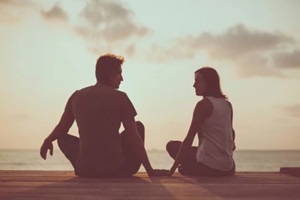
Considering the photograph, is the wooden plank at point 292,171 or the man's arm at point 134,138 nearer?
the man's arm at point 134,138

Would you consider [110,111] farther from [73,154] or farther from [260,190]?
[260,190]

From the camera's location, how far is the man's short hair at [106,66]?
18.6ft

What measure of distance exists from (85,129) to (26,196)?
A: 1.86 metres

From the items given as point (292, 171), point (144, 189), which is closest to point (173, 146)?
point (292, 171)

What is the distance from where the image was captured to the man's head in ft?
18.6

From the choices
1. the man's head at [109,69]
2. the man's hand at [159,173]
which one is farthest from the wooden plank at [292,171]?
the man's head at [109,69]

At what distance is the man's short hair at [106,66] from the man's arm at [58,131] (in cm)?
61

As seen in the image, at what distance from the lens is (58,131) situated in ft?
19.5

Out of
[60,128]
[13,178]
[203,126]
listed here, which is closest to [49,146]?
[60,128]

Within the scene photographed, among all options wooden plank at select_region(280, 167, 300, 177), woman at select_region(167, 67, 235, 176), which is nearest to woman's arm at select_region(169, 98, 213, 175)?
woman at select_region(167, 67, 235, 176)

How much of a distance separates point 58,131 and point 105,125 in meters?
0.61

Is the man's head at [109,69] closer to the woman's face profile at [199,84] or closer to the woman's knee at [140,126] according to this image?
the woman's knee at [140,126]

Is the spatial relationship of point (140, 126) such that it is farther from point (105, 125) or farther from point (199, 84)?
point (199, 84)

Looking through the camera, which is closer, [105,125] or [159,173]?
[105,125]
